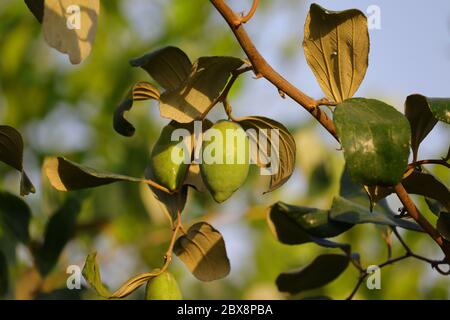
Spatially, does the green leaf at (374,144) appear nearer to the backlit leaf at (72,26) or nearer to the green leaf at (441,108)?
the green leaf at (441,108)

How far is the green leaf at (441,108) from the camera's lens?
0.82 m

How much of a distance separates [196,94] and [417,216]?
0.84 feet

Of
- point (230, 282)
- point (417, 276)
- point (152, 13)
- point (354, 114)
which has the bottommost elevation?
point (230, 282)

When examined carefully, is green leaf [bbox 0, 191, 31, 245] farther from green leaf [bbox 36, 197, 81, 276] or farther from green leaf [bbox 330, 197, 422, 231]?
green leaf [bbox 330, 197, 422, 231]

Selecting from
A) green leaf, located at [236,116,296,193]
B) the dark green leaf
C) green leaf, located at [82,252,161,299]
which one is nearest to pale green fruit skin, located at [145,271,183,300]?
green leaf, located at [82,252,161,299]

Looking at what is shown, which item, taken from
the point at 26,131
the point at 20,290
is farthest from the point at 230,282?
the point at 20,290

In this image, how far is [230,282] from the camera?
8.36 feet

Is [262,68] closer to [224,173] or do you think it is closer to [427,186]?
[224,173]

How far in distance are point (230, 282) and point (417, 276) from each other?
31.4 inches

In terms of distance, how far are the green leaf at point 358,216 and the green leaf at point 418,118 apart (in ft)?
0.44

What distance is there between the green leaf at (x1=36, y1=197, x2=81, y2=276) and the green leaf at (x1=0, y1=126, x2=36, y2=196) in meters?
0.43

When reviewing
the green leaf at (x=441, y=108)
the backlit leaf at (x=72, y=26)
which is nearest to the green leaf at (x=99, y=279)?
the backlit leaf at (x=72, y=26)

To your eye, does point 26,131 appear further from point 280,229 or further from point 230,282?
point 280,229

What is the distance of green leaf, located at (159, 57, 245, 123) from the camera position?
86 centimetres
